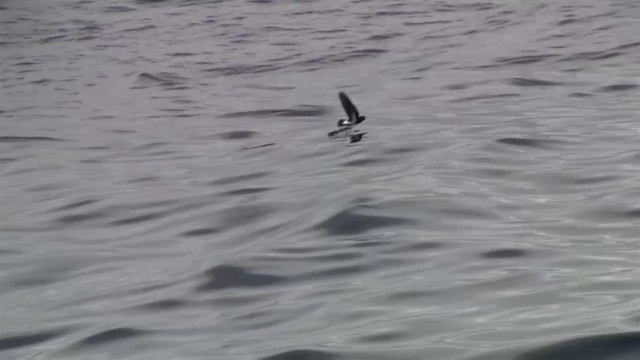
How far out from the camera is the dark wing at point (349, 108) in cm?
832

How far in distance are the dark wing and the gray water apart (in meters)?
0.19

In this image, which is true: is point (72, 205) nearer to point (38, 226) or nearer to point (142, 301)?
point (38, 226)

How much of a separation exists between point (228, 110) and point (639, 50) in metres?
3.72

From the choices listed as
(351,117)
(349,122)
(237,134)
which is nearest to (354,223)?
(351,117)

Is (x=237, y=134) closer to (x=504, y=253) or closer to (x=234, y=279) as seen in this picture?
(x=234, y=279)

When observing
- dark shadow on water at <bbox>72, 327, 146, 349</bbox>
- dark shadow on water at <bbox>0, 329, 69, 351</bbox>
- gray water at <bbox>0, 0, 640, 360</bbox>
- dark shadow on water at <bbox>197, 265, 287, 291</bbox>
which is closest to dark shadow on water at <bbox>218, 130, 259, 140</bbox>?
gray water at <bbox>0, 0, 640, 360</bbox>

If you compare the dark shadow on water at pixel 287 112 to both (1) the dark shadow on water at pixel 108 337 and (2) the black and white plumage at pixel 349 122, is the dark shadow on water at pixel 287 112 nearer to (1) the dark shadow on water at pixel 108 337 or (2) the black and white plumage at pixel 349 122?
(2) the black and white plumage at pixel 349 122

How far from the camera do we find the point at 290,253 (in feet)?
17.2

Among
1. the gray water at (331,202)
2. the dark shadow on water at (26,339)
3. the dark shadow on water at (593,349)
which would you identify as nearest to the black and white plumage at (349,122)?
the gray water at (331,202)

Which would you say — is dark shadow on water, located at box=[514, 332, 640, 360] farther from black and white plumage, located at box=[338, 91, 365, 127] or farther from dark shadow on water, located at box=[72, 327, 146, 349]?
black and white plumage, located at box=[338, 91, 365, 127]

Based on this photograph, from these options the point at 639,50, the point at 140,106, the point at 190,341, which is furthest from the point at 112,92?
the point at 190,341

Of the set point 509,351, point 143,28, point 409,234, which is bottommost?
point 143,28

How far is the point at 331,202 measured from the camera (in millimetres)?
6180

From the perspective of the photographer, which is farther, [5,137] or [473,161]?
[5,137]
